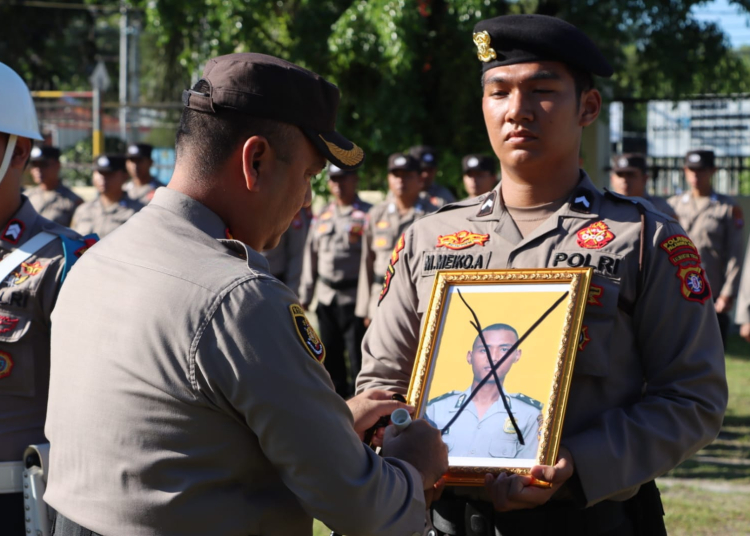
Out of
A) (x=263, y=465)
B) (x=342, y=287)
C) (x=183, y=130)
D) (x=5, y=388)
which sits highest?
(x=183, y=130)

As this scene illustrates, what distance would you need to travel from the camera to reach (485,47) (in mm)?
2623

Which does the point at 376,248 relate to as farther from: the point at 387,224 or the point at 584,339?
the point at 584,339

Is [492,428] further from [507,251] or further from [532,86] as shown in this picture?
[532,86]

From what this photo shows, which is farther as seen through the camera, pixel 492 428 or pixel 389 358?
pixel 389 358

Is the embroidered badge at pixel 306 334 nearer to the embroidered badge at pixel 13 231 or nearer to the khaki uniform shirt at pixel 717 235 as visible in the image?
the embroidered badge at pixel 13 231

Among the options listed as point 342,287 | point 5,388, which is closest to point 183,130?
point 5,388

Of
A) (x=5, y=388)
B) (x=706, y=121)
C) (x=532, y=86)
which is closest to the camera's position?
(x=532, y=86)

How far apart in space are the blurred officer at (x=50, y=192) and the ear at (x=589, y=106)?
9.77 m

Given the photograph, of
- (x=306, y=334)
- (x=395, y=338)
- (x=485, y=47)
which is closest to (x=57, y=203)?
(x=395, y=338)

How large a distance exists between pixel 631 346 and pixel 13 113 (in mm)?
2013

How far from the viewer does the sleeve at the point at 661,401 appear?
2.29 m

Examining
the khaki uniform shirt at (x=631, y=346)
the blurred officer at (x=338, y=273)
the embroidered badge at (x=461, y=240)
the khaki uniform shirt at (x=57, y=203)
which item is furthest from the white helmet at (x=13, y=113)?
the khaki uniform shirt at (x=57, y=203)

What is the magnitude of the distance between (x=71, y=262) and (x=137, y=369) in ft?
4.43

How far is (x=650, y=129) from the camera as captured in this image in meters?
14.3
